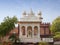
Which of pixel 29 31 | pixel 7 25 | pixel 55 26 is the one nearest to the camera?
pixel 7 25

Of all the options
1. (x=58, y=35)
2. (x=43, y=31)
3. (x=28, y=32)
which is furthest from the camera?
(x=43, y=31)

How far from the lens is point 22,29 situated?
37375 millimetres

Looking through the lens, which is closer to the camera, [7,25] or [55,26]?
[7,25]

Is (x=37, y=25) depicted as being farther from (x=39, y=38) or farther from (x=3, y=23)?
(x=3, y=23)

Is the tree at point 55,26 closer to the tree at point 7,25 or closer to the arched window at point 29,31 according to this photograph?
the arched window at point 29,31

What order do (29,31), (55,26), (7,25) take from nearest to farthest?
1. (7,25)
2. (55,26)
3. (29,31)

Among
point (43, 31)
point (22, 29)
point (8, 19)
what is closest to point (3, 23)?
point (8, 19)

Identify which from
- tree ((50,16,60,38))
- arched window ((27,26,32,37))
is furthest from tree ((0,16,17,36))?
tree ((50,16,60,38))

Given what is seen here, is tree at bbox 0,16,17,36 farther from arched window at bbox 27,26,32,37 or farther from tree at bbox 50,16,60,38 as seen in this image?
tree at bbox 50,16,60,38

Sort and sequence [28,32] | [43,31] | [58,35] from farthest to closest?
[43,31]
[28,32]
[58,35]

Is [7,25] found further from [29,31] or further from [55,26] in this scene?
[55,26]

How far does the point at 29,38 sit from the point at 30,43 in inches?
30.0

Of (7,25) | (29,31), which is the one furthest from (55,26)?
(7,25)

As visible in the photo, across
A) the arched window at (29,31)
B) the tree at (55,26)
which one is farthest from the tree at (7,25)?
the tree at (55,26)
